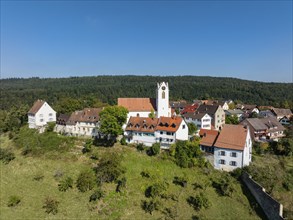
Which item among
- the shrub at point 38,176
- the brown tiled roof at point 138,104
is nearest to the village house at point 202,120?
the brown tiled roof at point 138,104

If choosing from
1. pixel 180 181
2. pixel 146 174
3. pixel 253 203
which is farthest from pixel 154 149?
pixel 253 203

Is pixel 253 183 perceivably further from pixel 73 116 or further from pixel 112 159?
pixel 73 116

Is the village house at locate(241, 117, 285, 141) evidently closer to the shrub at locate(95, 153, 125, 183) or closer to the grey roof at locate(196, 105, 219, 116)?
the grey roof at locate(196, 105, 219, 116)

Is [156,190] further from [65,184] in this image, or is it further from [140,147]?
[65,184]

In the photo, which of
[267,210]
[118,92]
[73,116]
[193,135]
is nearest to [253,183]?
[267,210]

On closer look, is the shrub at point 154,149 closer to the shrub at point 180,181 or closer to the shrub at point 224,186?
the shrub at point 180,181

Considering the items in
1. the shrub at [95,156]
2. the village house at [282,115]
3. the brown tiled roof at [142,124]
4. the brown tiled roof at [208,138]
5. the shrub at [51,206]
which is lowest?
the shrub at [51,206]

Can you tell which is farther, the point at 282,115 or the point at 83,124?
the point at 282,115
